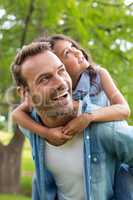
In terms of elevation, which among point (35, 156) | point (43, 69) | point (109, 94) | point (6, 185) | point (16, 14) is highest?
point (16, 14)

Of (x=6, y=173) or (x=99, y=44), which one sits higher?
(x=99, y=44)

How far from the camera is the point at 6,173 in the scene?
11.9 meters

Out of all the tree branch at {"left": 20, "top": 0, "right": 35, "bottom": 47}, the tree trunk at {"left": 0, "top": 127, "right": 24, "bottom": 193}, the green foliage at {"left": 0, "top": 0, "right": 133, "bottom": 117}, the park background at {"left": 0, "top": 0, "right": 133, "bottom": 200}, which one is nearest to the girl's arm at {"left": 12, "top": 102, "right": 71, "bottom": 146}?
the park background at {"left": 0, "top": 0, "right": 133, "bottom": 200}

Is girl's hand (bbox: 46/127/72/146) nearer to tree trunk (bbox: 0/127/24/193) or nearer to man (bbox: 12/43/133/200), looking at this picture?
man (bbox: 12/43/133/200)

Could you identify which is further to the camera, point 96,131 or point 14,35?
point 14,35

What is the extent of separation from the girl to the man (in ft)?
A: 0.09

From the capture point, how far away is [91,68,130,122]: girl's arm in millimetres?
1728

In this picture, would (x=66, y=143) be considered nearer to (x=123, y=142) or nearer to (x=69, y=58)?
(x=123, y=142)

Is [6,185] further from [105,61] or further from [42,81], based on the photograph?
[42,81]

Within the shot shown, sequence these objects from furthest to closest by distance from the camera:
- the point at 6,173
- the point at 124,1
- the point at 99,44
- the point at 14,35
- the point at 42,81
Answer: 1. the point at 6,173
2. the point at 14,35
3. the point at 99,44
4. the point at 124,1
5. the point at 42,81

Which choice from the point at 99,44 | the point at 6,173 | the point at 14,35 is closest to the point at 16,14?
the point at 14,35

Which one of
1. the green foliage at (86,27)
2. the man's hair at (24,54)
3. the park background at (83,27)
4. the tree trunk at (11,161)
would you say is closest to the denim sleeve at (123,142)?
the man's hair at (24,54)

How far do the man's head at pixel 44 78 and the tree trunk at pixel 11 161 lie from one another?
10.0 m

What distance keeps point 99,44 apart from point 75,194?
24.6 feet
